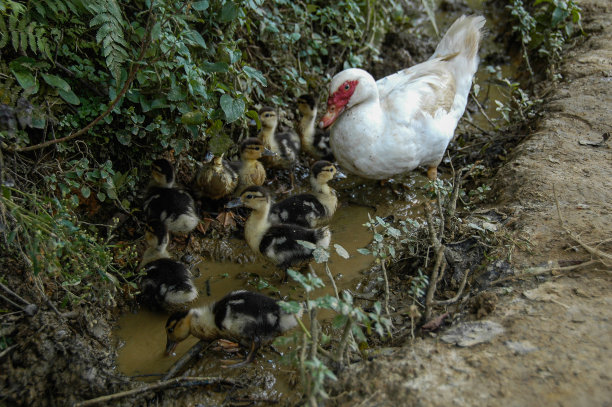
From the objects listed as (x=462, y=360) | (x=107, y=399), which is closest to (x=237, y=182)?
(x=107, y=399)

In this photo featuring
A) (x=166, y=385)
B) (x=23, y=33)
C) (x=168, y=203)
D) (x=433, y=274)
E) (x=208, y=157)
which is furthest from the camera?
(x=208, y=157)

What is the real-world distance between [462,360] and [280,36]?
363 cm

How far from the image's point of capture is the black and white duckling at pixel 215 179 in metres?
3.89

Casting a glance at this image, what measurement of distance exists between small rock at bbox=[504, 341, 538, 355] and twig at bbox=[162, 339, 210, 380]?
5.65 ft

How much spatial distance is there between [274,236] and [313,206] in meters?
0.54

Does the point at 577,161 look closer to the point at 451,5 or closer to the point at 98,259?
the point at 98,259

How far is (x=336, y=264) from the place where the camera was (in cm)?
370

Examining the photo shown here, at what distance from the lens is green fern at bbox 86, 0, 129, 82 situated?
2838 millimetres

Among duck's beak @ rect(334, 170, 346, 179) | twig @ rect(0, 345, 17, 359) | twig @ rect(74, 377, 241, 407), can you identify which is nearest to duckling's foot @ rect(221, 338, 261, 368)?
twig @ rect(74, 377, 241, 407)

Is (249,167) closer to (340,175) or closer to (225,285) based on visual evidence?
(340,175)

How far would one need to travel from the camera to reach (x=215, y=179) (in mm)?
3895

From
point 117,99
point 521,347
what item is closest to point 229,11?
point 117,99

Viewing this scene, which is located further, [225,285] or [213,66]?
[225,285]

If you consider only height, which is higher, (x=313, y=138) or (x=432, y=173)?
(x=313, y=138)
